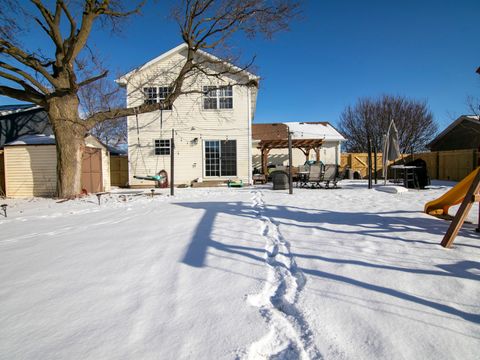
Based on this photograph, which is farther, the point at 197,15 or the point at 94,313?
the point at 197,15

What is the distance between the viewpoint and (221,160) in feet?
48.1

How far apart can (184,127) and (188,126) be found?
23 cm

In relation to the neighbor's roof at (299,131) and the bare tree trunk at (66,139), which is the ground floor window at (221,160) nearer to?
the bare tree trunk at (66,139)

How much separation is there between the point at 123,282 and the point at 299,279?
1639 millimetres

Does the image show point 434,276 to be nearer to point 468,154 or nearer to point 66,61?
point 66,61

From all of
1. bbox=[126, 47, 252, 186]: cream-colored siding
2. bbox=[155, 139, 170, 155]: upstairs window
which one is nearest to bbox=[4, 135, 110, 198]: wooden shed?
bbox=[126, 47, 252, 186]: cream-colored siding

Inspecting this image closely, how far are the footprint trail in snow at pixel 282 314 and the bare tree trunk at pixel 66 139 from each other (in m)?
9.20

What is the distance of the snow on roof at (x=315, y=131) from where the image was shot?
22.5 meters

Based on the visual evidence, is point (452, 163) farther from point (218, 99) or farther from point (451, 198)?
point (451, 198)

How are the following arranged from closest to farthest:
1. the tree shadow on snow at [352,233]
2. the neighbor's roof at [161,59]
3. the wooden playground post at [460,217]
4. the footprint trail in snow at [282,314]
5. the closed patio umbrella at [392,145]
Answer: the footprint trail in snow at [282,314], the tree shadow on snow at [352,233], the wooden playground post at [460,217], the closed patio umbrella at [392,145], the neighbor's roof at [161,59]

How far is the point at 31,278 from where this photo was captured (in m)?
2.61

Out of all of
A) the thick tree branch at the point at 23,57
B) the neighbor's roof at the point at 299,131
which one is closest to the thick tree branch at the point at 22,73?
the thick tree branch at the point at 23,57

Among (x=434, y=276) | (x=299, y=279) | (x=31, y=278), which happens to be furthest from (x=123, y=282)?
(x=434, y=276)

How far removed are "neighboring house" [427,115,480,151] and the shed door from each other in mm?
23167
